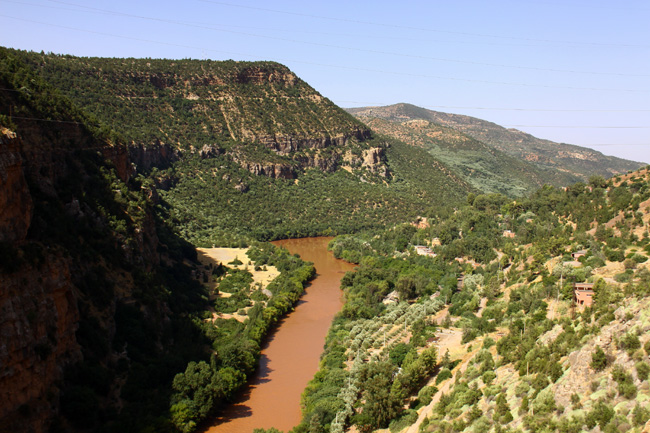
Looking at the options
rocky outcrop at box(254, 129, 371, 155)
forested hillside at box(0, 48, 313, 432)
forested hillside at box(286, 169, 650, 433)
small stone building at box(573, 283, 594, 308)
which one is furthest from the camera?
rocky outcrop at box(254, 129, 371, 155)

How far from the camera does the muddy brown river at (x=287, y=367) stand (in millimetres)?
35219

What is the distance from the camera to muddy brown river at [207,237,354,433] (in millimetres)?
35219

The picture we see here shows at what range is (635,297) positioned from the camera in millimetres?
26531

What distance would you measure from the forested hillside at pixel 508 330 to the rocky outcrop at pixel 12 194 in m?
21.0

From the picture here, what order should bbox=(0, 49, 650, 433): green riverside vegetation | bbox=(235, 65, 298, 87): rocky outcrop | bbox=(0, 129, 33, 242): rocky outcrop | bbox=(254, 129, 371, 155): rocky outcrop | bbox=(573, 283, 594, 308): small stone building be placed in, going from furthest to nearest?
bbox=(235, 65, 298, 87): rocky outcrop → bbox=(254, 129, 371, 155): rocky outcrop → bbox=(573, 283, 594, 308): small stone building → bbox=(0, 129, 33, 242): rocky outcrop → bbox=(0, 49, 650, 433): green riverside vegetation

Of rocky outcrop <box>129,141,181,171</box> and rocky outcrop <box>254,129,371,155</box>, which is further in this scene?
rocky outcrop <box>254,129,371,155</box>

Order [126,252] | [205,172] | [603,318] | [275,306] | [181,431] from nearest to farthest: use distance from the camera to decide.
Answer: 1. [603,318]
2. [181,431]
3. [126,252]
4. [275,306]
5. [205,172]

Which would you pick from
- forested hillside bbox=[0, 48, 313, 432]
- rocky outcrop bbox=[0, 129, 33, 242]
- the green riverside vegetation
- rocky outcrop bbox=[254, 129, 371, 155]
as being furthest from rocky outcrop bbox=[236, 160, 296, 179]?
rocky outcrop bbox=[0, 129, 33, 242]

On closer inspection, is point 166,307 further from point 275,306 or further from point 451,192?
point 451,192

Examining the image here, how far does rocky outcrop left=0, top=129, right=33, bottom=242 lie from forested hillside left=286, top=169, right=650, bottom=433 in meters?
21.0

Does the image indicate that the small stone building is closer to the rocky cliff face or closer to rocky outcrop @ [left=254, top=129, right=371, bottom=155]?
the rocky cliff face

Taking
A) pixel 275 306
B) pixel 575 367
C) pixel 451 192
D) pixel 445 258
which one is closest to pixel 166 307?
pixel 275 306

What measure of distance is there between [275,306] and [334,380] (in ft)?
68.3

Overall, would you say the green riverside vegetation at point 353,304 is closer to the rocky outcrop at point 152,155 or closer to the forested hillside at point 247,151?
the rocky outcrop at point 152,155
